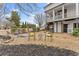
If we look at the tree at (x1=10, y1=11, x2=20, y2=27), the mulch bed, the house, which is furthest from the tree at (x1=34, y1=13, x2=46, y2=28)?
the mulch bed

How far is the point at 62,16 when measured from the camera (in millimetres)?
4184

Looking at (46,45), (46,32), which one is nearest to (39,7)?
(46,32)

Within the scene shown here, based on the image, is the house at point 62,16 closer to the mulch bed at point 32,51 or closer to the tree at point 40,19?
the tree at point 40,19

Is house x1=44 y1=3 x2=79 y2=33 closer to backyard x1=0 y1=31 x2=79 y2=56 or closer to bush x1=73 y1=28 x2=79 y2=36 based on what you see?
bush x1=73 y1=28 x2=79 y2=36

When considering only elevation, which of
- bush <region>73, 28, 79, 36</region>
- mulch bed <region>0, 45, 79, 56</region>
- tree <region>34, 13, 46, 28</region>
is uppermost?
tree <region>34, 13, 46, 28</region>

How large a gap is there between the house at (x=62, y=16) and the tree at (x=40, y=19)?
0.10m

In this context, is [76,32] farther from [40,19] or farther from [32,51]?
[32,51]

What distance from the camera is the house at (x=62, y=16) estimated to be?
398 centimetres

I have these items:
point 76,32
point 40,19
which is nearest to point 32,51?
point 40,19

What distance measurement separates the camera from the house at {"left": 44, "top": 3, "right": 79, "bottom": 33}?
3977 millimetres

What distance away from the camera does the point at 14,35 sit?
4.00 metres

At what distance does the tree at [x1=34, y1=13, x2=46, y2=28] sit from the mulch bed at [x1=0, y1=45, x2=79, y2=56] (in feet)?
1.59

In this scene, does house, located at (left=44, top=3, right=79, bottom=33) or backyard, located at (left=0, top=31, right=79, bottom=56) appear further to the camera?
house, located at (left=44, top=3, right=79, bottom=33)

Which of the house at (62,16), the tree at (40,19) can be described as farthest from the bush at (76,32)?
the tree at (40,19)
